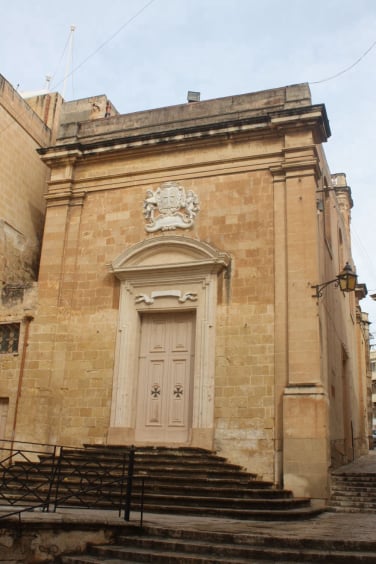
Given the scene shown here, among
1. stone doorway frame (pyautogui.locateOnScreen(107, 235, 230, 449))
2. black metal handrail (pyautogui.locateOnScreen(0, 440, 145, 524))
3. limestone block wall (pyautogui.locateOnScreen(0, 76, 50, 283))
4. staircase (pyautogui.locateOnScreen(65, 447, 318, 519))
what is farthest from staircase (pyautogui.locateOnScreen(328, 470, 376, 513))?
limestone block wall (pyautogui.locateOnScreen(0, 76, 50, 283))

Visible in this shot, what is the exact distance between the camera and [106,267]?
498 inches

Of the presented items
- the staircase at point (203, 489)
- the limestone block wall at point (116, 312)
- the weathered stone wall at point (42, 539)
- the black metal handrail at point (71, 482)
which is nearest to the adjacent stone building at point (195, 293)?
the limestone block wall at point (116, 312)

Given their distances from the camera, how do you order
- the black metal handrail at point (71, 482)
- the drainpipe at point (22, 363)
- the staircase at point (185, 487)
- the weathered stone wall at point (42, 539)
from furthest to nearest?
1. the drainpipe at point (22, 363)
2. the staircase at point (185, 487)
3. the black metal handrail at point (71, 482)
4. the weathered stone wall at point (42, 539)

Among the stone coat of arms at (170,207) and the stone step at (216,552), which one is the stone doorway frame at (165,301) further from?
the stone step at (216,552)

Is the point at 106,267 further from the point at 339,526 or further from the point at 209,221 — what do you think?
the point at 339,526

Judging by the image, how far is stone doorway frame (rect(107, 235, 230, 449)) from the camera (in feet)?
36.7

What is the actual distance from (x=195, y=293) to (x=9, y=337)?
419 centimetres

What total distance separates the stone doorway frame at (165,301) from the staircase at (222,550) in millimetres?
4353

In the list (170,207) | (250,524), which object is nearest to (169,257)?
(170,207)

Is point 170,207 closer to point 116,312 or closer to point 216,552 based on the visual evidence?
point 116,312

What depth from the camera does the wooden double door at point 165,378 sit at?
448 inches

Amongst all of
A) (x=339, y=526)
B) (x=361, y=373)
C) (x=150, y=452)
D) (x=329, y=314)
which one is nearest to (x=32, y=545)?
(x=339, y=526)

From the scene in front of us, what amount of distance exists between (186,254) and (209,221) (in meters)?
0.83

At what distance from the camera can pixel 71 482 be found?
9383mm
